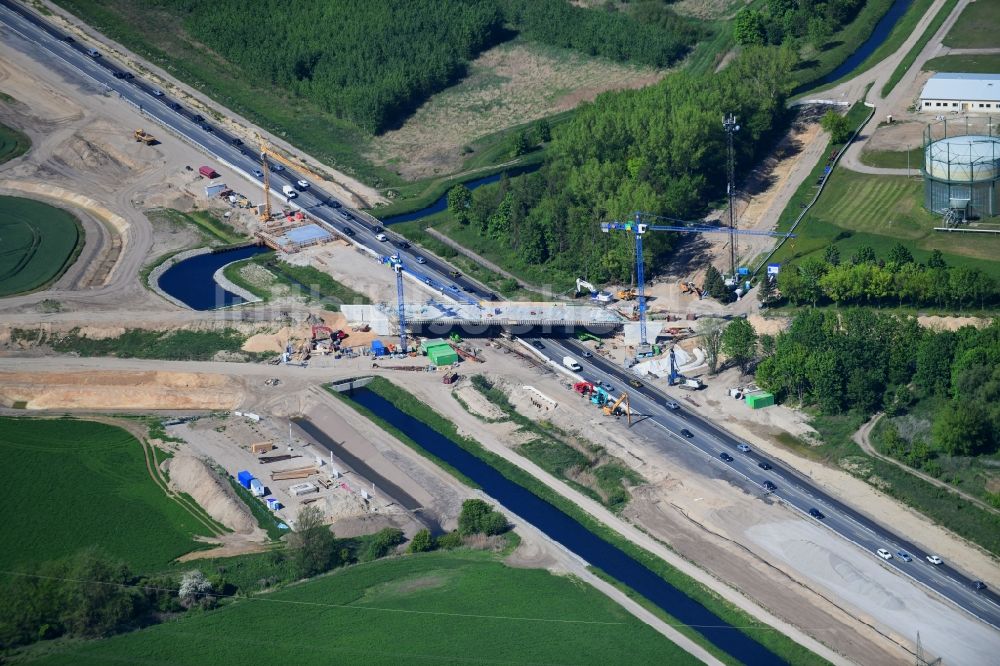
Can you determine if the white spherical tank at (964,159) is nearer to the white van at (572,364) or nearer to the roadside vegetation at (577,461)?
the white van at (572,364)

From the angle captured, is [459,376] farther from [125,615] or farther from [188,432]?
[125,615]

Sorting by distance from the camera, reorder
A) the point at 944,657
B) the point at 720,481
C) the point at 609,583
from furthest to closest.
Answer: the point at 720,481
the point at 609,583
the point at 944,657

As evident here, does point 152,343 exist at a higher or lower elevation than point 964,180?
lower

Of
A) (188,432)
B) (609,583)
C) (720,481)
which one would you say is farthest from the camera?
(188,432)

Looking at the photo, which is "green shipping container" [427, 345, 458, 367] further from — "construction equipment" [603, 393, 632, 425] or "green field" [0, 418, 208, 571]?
"green field" [0, 418, 208, 571]

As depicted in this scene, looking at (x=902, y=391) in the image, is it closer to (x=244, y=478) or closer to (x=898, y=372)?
(x=898, y=372)

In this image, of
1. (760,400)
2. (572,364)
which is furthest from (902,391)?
(572,364)

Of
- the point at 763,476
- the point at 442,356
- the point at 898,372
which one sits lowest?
the point at 763,476

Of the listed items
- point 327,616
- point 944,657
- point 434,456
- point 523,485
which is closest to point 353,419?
point 434,456
